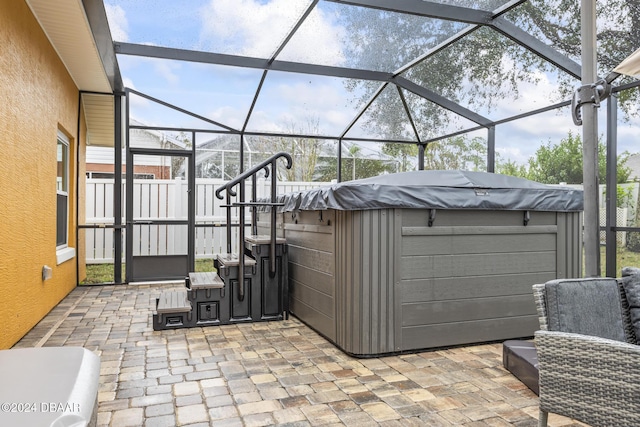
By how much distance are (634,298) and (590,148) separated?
0.87 m

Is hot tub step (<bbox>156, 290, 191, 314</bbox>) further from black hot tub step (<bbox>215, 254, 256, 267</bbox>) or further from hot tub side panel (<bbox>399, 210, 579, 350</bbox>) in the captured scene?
hot tub side panel (<bbox>399, 210, 579, 350</bbox>)

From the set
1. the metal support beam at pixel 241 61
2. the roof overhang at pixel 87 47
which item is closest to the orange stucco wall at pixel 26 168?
the roof overhang at pixel 87 47

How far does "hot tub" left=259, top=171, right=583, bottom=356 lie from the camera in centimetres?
321

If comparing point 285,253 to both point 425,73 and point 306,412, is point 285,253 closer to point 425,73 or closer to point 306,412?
point 306,412

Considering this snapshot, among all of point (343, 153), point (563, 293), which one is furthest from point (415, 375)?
A: point (343, 153)

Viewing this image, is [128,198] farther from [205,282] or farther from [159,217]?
[205,282]

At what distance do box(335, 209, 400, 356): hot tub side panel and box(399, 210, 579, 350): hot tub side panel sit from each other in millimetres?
109

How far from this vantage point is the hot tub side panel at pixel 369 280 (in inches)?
126

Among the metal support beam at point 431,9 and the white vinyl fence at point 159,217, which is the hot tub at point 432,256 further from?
the white vinyl fence at point 159,217

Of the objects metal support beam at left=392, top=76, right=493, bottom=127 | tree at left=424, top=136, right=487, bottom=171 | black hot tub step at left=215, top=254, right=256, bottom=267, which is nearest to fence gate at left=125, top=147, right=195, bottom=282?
black hot tub step at left=215, top=254, right=256, bottom=267

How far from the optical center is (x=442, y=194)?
3.37m

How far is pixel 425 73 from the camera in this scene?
624cm

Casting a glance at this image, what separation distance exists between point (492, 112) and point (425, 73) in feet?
3.88

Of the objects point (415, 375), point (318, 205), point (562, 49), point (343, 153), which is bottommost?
point (415, 375)
